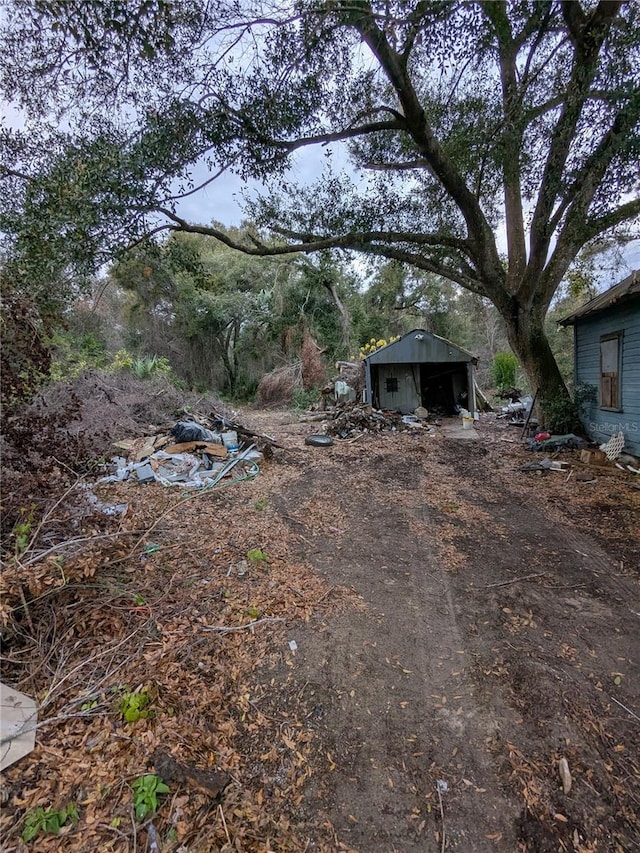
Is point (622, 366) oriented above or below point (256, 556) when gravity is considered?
above

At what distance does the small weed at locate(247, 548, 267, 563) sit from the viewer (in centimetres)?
370

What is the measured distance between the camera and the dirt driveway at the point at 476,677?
5.04 ft

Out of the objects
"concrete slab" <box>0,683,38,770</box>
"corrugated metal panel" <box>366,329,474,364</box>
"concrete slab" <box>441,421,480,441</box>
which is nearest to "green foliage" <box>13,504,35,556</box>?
"concrete slab" <box>0,683,38,770</box>

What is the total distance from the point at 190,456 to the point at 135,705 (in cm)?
528

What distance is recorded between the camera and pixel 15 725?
5.98 ft

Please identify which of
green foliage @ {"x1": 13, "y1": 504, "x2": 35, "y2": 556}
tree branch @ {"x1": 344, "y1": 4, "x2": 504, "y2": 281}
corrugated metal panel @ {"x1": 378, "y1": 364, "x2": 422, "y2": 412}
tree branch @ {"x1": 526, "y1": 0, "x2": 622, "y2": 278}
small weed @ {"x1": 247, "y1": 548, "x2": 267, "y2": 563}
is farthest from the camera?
corrugated metal panel @ {"x1": 378, "y1": 364, "x2": 422, "y2": 412}

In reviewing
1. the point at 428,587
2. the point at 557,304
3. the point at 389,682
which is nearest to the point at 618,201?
the point at 428,587

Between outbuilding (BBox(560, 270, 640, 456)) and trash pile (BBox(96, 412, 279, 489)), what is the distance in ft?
22.1

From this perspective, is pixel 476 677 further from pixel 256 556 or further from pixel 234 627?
pixel 256 556

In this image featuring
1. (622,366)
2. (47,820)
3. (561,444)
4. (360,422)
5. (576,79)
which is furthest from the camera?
(360,422)

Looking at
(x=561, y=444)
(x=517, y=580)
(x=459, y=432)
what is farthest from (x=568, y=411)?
(x=517, y=580)

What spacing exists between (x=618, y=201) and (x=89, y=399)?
10.7m

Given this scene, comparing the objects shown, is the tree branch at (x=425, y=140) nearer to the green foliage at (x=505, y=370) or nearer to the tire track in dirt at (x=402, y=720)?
the tire track in dirt at (x=402, y=720)

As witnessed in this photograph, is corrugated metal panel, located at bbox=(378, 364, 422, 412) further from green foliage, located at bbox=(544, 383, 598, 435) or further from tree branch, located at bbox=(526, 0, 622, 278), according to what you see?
tree branch, located at bbox=(526, 0, 622, 278)
